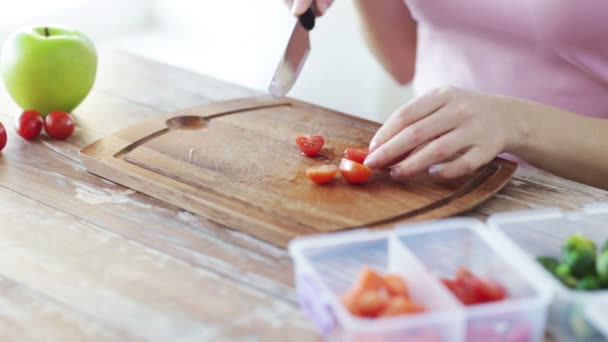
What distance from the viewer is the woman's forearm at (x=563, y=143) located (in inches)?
52.9

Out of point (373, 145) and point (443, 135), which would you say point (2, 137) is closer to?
point (373, 145)

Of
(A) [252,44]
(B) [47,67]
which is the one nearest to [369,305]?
(B) [47,67]

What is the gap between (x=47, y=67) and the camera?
5.08 ft

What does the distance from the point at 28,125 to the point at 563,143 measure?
1.00 m

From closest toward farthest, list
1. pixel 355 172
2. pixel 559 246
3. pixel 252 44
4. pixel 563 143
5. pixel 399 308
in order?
pixel 399 308
pixel 559 246
pixel 355 172
pixel 563 143
pixel 252 44

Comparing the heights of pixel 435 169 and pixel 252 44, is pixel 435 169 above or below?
above

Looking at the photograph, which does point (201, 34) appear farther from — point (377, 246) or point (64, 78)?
point (377, 246)

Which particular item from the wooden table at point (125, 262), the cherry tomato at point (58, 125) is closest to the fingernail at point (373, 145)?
the wooden table at point (125, 262)

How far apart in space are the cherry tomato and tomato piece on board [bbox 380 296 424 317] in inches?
34.6

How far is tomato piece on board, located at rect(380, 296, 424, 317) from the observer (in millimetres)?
827

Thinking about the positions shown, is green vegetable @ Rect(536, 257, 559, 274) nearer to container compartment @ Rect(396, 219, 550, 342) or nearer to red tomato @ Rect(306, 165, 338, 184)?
container compartment @ Rect(396, 219, 550, 342)

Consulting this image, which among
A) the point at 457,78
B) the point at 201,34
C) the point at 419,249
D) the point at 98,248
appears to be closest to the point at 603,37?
the point at 457,78

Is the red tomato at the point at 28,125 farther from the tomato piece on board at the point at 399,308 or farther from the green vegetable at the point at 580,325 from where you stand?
the green vegetable at the point at 580,325

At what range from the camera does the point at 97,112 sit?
1657mm
